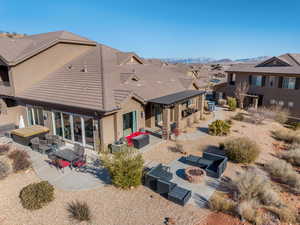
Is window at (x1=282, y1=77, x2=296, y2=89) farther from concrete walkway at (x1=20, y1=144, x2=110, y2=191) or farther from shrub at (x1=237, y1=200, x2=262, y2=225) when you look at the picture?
concrete walkway at (x1=20, y1=144, x2=110, y2=191)

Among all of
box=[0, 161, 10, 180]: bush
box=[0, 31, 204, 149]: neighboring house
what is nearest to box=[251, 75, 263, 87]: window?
box=[0, 31, 204, 149]: neighboring house

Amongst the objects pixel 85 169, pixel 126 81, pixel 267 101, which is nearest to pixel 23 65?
pixel 126 81

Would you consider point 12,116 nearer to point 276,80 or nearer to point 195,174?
point 195,174

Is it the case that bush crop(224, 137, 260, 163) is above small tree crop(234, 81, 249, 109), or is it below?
below

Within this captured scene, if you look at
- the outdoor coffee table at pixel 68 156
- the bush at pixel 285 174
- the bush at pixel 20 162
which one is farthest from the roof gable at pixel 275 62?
the bush at pixel 20 162

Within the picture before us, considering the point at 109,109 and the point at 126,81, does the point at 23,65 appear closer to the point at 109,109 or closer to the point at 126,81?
the point at 126,81

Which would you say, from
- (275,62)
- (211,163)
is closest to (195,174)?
(211,163)
